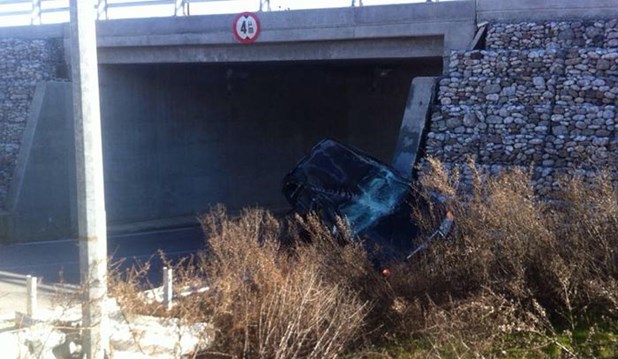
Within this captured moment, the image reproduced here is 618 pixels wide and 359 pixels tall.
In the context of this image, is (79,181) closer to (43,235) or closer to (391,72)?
(43,235)

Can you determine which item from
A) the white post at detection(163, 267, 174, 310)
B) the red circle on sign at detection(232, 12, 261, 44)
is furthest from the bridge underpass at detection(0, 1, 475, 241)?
the white post at detection(163, 267, 174, 310)

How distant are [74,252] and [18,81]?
6.38m

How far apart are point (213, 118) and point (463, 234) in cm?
1722

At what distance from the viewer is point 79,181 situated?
313 inches

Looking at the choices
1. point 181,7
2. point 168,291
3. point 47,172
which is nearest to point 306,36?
point 181,7

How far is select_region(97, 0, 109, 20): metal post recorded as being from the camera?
77.2ft

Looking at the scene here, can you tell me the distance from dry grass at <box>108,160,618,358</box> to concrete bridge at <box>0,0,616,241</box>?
8032 mm

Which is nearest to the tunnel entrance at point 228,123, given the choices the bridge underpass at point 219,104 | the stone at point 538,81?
the bridge underpass at point 219,104

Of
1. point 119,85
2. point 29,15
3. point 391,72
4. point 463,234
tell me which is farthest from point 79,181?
point 391,72

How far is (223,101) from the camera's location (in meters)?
27.0

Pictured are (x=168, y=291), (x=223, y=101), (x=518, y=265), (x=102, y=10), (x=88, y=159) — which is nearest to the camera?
(x=88, y=159)

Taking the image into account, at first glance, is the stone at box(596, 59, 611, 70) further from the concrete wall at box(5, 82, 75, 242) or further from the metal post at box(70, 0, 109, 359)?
the concrete wall at box(5, 82, 75, 242)

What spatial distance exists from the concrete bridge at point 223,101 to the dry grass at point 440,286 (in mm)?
8032

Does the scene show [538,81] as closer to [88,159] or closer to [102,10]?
[88,159]
